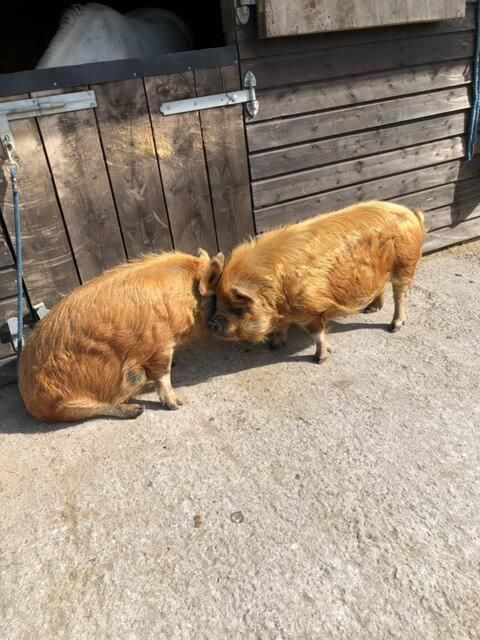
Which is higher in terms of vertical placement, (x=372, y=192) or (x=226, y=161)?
(x=226, y=161)

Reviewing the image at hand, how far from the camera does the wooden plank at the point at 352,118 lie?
12.4 feet

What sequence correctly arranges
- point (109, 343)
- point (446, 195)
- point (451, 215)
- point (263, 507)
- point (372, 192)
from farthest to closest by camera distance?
point (451, 215)
point (446, 195)
point (372, 192)
point (109, 343)
point (263, 507)

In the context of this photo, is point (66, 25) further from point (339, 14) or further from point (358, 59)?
point (358, 59)

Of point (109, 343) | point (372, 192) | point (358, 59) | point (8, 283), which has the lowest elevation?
point (109, 343)

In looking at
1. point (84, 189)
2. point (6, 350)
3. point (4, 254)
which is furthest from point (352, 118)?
point (6, 350)

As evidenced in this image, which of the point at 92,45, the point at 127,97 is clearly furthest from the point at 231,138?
the point at 92,45

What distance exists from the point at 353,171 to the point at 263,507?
10.0 ft

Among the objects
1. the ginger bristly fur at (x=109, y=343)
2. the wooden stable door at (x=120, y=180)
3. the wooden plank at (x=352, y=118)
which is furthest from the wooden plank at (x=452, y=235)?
the ginger bristly fur at (x=109, y=343)

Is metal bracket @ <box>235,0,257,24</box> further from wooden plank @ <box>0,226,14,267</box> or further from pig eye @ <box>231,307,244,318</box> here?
wooden plank @ <box>0,226,14,267</box>

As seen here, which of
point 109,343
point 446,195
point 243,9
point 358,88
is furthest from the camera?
point 446,195

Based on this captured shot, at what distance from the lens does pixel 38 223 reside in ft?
10.7

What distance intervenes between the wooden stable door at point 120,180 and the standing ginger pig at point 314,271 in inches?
25.2

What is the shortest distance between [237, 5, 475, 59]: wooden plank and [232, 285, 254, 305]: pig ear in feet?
5.58

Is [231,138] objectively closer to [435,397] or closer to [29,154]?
[29,154]
